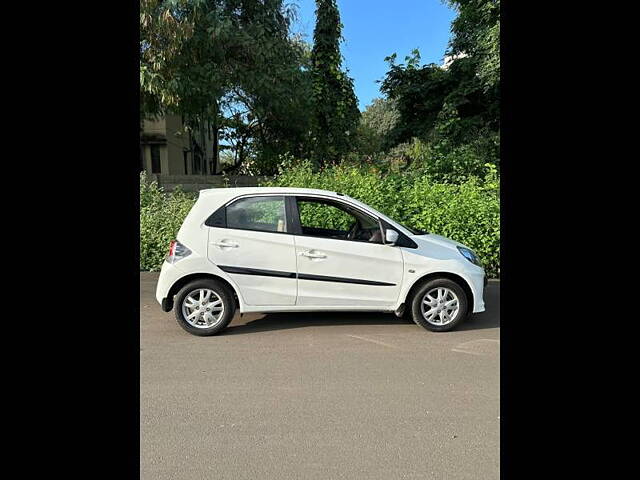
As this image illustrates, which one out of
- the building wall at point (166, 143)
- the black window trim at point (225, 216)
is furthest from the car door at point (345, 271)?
the building wall at point (166, 143)

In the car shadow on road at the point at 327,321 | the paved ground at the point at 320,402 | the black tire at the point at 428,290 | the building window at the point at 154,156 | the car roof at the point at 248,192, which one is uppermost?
the building window at the point at 154,156

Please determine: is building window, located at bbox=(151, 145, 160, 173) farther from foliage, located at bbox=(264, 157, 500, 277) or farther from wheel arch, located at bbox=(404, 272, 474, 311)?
wheel arch, located at bbox=(404, 272, 474, 311)

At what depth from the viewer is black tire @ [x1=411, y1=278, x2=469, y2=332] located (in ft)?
16.9

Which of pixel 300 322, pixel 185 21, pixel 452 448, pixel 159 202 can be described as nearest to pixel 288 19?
pixel 185 21

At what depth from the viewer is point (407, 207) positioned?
818cm

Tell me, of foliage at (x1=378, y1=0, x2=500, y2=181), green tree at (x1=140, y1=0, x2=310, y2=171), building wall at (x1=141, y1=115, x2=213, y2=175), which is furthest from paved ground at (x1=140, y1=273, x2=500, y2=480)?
building wall at (x1=141, y1=115, x2=213, y2=175)

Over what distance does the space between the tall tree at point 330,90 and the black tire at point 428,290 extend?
11.3 metres

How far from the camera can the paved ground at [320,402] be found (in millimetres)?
2680

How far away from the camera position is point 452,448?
282cm

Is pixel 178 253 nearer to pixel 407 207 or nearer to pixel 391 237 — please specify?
pixel 391 237

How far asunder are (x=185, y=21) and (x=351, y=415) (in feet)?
27.6

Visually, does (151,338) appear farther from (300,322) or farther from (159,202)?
(159,202)

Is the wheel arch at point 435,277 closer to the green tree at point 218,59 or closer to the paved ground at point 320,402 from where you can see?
the paved ground at point 320,402
